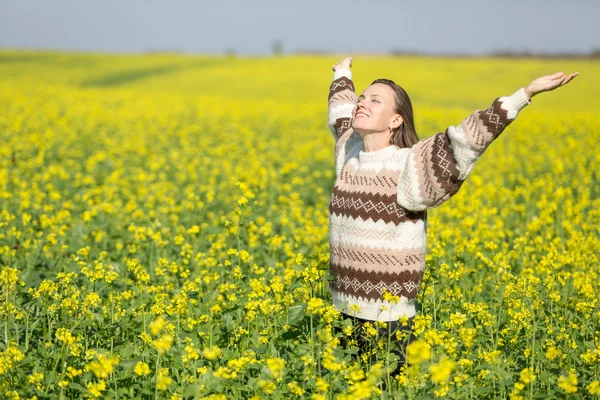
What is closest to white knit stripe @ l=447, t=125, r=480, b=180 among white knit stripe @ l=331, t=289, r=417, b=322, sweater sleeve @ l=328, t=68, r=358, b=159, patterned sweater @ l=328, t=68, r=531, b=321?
patterned sweater @ l=328, t=68, r=531, b=321

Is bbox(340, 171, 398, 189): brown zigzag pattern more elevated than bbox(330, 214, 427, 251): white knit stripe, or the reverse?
bbox(340, 171, 398, 189): brown zigzag pattern

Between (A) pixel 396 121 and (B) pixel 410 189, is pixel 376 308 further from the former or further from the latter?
(A) pixel 396 121

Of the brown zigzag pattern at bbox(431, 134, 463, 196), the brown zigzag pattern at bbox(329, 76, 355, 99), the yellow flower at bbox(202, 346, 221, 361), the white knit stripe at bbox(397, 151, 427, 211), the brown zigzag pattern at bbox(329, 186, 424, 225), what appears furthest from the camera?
the brown zigzag pattern at bbox(329, 76, 355, 99)

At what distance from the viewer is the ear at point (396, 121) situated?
3.78 meters

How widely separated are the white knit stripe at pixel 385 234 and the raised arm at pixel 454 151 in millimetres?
139

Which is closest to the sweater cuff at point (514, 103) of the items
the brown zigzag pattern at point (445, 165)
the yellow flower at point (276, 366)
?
the brown zigzag pattern at point (445, 165)

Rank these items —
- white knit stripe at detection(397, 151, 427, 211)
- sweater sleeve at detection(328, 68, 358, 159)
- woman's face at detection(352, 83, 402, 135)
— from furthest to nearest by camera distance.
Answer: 1. sweater sleeve at detection(328, 68, 358, 159)
2. woman's face at detection(352, 83, 402, 135)
3. white knit stripe at detection(397, 151, 427, 211)

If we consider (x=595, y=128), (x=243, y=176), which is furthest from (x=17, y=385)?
(x=595, y=128)

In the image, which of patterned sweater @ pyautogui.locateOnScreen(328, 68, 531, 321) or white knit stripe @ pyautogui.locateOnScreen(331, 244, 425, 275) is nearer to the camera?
patterned sweater @ pyautogui.locateOnScreen(328, 68, 531, 321)

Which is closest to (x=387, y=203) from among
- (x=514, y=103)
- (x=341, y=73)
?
(x=514, y=103)

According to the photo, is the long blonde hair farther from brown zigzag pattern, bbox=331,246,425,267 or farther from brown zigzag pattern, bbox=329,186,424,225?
brown zigzag pattern, bbox=331,246,425,267

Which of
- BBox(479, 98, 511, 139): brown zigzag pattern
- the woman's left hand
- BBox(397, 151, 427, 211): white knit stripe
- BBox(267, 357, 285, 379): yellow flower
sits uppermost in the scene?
the woman's left hand

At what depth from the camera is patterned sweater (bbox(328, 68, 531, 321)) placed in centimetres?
343

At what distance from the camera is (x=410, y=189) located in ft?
11.5
